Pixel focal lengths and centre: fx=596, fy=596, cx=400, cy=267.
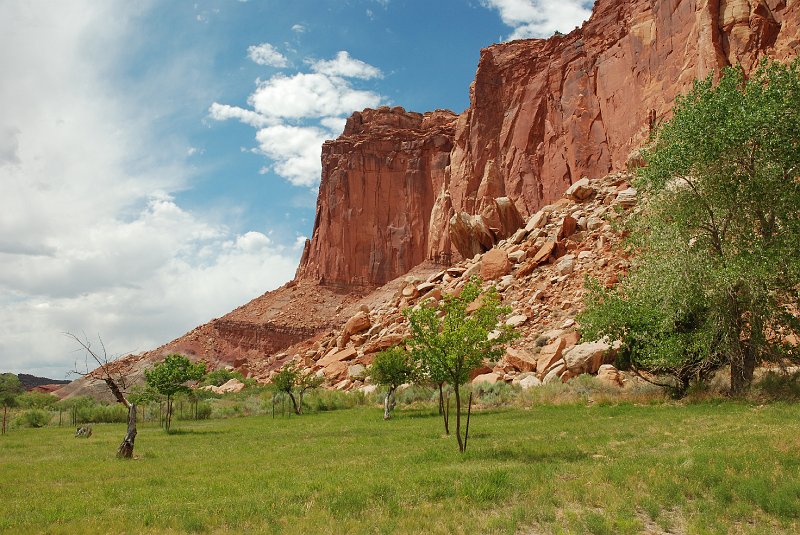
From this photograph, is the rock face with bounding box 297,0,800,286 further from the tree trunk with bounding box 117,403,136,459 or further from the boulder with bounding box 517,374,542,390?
the tree trunk with bounding box 117,403,136,459

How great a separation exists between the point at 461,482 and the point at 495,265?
36393 mm

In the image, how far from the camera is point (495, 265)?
155ft

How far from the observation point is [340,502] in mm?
10508

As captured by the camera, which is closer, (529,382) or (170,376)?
(170,376)

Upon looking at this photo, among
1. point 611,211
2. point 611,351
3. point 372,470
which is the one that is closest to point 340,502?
point 372,470

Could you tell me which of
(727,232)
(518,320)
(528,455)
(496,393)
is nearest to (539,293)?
(518,320)

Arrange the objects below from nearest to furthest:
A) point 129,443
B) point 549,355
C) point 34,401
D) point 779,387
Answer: point 129,443
point 779,387
point 549,355
point 34,401

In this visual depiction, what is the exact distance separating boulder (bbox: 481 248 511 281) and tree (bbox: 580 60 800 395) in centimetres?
2283

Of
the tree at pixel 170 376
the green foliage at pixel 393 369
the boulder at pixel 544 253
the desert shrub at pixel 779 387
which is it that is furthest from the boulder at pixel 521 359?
the tree at pixel 170 376

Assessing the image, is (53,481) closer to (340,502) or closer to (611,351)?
(340,502)

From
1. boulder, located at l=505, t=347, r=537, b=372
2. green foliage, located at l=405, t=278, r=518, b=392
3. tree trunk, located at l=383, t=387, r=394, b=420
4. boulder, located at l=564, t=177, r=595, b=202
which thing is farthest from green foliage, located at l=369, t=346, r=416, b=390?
boulder, located at l=564, t=177, r=595, b=202

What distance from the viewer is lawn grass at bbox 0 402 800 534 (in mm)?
9484

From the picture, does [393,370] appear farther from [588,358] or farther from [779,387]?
[779,387]

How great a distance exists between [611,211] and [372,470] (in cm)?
3508
